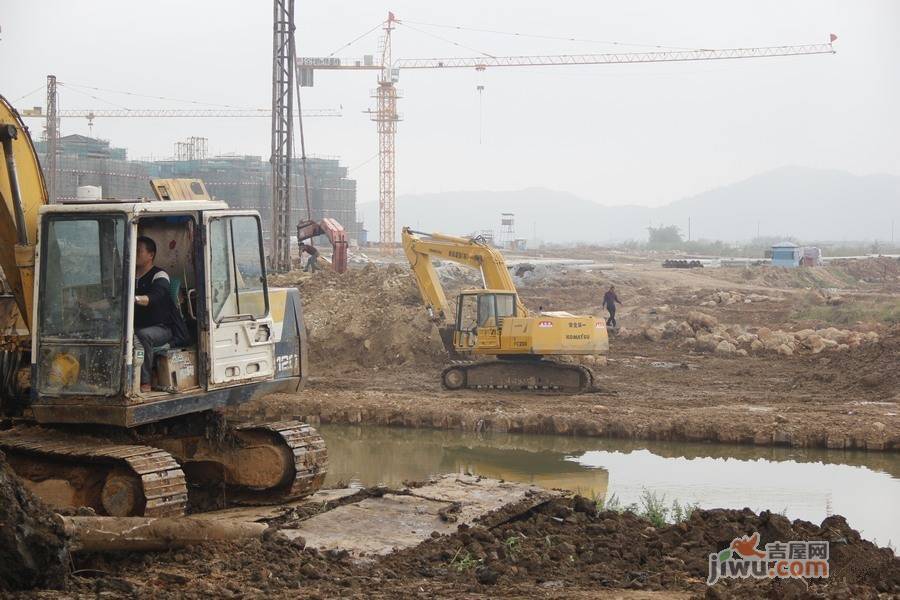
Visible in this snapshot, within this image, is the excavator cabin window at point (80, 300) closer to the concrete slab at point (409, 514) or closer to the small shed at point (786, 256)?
the concrete slab at point (409, 514)

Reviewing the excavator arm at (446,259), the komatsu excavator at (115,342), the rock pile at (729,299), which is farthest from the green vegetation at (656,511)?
the rock pile at (729,299)

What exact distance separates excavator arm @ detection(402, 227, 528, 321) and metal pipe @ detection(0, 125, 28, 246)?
1582 centimetres

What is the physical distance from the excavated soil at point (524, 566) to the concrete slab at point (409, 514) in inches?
9.6

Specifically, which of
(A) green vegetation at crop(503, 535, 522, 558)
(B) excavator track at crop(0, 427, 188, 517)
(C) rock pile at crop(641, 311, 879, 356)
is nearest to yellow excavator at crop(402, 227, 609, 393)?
(C) rock pile at crop(641, 311, 879, 356)

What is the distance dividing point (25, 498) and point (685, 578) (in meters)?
4.60

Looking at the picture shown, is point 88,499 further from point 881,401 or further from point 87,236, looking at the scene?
point 881,401

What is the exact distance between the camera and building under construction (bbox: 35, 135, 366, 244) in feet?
145

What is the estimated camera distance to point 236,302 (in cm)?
1020

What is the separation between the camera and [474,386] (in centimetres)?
2414

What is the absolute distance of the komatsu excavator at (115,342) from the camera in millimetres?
9414

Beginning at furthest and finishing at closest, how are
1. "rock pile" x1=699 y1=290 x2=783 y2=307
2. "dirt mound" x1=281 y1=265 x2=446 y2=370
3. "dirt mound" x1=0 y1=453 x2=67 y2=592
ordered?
"rock pile" x1=699 y1=290 x2=783 y2=307 → "dirt mound" x1=281 y1=265 x2=446 y2=370 → "dirt mound" x1=0 y1=453 x2=67 y2=592

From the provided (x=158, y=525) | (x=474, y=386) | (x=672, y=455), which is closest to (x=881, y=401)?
(x=672, y=455)

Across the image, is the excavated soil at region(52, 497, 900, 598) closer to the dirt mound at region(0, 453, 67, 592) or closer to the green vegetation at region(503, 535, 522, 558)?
the green vegetation at region(503, 535, 522, 558)

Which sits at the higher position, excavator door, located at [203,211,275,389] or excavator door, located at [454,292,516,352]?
excavator door, located at [203,211,275,389]
